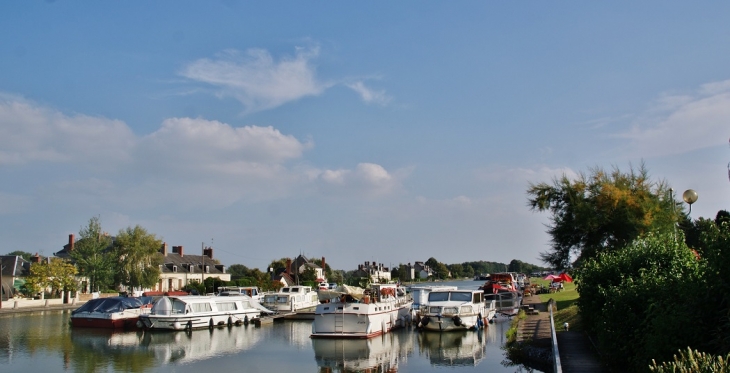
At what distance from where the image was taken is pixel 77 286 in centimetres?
6650

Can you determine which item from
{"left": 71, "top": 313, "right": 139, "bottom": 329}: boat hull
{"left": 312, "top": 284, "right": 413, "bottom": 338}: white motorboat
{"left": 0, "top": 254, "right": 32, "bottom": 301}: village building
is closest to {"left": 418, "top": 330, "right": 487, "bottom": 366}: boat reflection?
{"left": 312, "top": 284, "right": 413, "bottom": 338}: white motorboat

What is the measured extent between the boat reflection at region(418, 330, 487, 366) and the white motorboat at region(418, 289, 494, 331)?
52 centimetres

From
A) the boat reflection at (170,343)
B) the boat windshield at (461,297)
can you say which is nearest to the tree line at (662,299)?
the boat windshield at (461,297)

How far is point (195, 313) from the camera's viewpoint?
133 ft

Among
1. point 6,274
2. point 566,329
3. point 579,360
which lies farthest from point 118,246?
point 579,360

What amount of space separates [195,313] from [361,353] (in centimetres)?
1488

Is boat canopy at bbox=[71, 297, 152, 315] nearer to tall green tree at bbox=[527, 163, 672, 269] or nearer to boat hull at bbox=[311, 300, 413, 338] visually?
boat hull at bbox=[311, 300, 413, 338]

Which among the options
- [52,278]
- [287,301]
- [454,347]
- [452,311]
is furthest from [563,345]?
[52,278]

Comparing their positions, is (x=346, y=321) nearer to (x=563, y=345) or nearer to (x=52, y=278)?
(x=563, y=345)

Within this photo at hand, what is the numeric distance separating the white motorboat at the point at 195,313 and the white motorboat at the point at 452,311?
43.8ft

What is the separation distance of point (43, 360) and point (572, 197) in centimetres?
2992

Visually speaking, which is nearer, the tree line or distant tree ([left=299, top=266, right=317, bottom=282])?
the tree line

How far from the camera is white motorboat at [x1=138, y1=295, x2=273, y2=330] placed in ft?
130

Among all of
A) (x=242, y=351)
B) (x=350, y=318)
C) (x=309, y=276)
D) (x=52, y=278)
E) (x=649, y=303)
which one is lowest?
(x=242, y=351)
